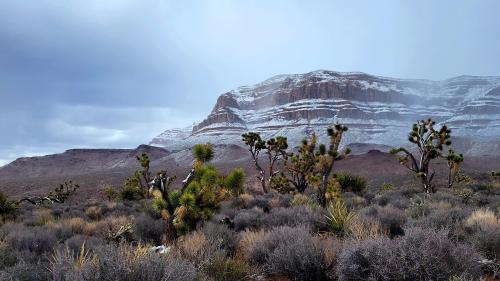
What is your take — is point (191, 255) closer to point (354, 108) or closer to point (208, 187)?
point (208, 187)

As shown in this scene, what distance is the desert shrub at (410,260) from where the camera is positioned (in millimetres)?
6000

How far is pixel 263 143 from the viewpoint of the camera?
34281mm

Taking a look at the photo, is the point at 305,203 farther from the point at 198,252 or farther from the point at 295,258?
the point at 295,258

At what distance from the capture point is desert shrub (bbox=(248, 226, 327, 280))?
744 cm

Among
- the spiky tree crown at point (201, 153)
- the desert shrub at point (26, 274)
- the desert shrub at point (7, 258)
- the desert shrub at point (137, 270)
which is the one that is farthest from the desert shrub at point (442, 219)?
the desert shrub at point (7, 258)

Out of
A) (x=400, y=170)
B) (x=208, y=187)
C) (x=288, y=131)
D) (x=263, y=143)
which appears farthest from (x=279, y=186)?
(x=288, y=131)

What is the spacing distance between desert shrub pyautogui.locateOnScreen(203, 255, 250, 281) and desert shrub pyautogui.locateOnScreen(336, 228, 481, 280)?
5.62 feet

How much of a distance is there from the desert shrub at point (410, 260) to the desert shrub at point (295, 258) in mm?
716

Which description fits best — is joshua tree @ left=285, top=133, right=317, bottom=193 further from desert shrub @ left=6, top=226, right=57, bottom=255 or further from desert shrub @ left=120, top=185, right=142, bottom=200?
desert shrub @ left=6, top=226, right=57, bottom=255

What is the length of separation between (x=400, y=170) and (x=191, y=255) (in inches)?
3327

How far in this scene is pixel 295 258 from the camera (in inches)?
300

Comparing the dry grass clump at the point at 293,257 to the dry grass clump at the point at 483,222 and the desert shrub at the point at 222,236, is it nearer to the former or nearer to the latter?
the desert shrub at the point at 222,236

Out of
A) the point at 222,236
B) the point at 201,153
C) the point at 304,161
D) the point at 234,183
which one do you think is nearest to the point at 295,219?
the point at 222,236

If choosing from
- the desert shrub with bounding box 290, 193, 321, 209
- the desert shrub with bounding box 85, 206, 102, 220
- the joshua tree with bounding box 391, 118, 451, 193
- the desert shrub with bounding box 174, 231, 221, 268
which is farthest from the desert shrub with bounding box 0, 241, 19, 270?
the joshua tree with bounding box 391, 118, 451, 193
